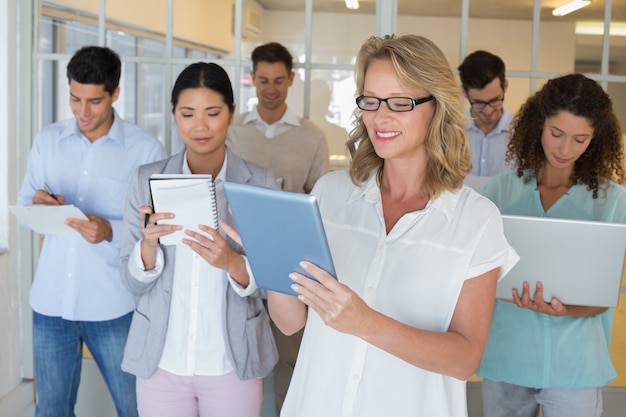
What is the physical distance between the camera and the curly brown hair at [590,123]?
2.33 m

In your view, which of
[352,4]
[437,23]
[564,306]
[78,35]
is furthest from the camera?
[437,23]

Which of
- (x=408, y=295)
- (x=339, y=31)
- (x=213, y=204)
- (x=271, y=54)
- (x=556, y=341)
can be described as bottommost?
(x=556, y=341)

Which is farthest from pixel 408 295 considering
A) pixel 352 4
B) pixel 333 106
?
pixel 352 4

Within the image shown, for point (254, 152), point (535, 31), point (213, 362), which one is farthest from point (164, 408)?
point (535, 31)

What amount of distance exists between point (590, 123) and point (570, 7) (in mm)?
1785

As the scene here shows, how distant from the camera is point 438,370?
5.07ft

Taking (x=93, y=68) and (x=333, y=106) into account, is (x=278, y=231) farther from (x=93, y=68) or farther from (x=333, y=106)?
(x=333, y=106)

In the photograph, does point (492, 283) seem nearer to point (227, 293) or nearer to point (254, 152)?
point (227, 293)

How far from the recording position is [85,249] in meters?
2.82

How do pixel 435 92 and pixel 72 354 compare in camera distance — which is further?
pixel 72 354

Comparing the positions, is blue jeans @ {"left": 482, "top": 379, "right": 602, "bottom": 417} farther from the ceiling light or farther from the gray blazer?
the ceiling light

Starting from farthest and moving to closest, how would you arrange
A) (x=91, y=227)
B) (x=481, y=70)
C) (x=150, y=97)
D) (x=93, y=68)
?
(x=150, y=97) → (x=481, y=70) → (x=93, y=68) → (x=91, y=227)

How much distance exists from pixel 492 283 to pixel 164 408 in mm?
1158

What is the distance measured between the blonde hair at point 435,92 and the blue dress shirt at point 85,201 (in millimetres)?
1358
